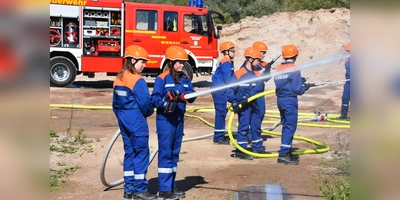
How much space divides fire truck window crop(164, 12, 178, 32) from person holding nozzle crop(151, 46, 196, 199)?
1330 centimetres

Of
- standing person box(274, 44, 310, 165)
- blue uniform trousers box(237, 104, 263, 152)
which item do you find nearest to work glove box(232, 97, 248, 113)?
blue uniform trousers box(237, 104, 263, 152)

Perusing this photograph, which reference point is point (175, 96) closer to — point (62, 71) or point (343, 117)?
point (343, 117)

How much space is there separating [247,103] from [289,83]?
851 millimetres

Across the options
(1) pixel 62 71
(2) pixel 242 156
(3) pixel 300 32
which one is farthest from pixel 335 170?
(3) pixel 300 32

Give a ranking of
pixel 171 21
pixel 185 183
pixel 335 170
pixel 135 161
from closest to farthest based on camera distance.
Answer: pixel 135 161
pixel 185 183
pixel 335 170
pixel 171 21

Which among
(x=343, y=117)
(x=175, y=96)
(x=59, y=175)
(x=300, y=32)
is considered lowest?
(x=59, y=175)

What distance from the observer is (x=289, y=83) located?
311 inches

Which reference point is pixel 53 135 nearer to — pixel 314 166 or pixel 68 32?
pixel 314 166

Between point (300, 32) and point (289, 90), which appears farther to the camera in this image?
point (300, 32)

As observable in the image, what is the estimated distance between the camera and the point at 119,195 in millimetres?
6625

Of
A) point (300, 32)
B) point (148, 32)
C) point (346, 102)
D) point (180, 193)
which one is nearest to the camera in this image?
point (180, 193)

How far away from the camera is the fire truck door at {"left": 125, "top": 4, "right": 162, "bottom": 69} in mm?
19062
